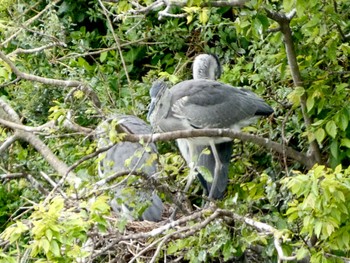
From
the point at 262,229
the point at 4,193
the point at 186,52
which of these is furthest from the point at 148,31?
the point at 262,229

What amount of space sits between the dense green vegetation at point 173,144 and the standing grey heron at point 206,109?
174mm

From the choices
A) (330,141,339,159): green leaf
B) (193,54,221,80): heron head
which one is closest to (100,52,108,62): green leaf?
(193,54,221,80): heron head

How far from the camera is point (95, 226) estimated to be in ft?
16.1

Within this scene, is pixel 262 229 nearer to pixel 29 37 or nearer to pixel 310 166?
pixel 310 166

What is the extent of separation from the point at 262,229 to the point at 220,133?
26.2 inches

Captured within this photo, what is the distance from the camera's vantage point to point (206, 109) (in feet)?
21.7

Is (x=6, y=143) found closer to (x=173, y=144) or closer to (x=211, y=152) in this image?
(x=211, y=152)

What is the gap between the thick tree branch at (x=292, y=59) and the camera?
5.60 meters

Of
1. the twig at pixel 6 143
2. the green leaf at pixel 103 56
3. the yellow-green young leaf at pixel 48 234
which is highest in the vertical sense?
the yellow-green young leaf at pixel 48 234

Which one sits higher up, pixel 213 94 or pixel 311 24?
pixel 311 24

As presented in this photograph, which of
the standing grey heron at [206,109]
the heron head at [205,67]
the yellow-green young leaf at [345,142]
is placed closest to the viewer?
the yellow-green young leaf at [345,142]

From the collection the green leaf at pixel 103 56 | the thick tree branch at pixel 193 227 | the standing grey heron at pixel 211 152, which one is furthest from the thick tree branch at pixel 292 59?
the green leaf at pixel 103 56

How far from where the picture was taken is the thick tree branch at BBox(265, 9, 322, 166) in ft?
18.4

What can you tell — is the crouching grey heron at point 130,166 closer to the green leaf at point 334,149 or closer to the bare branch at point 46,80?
the bare branch at point 46,80
